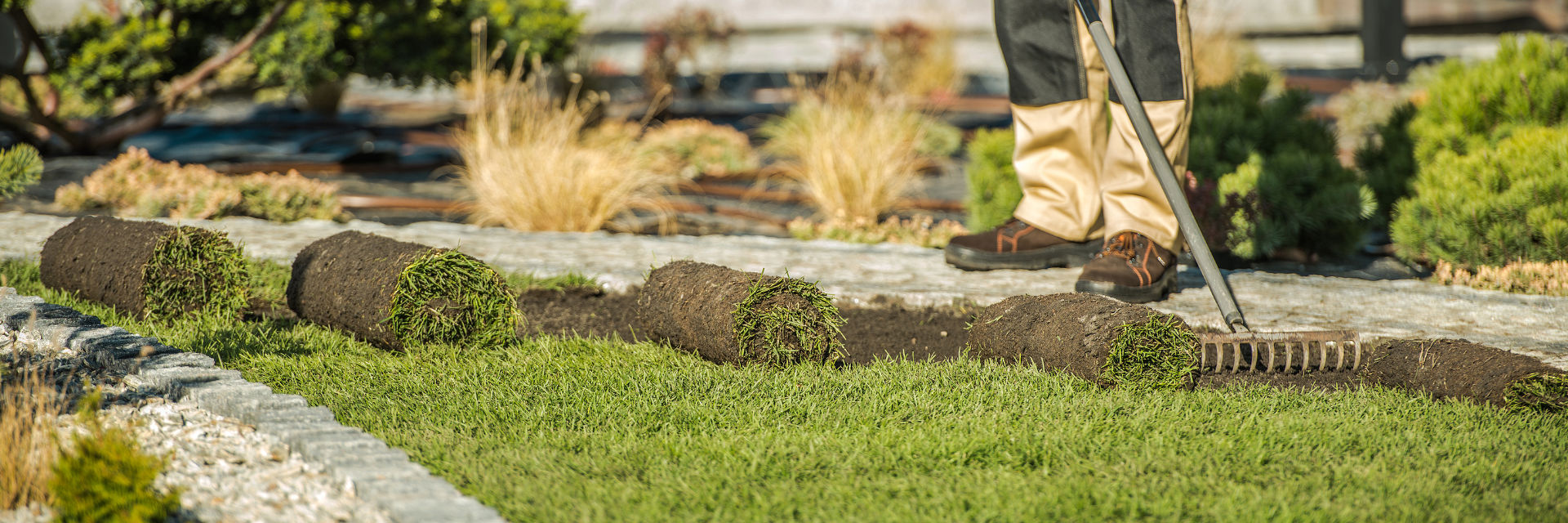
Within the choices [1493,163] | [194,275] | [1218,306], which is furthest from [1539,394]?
[194,275]

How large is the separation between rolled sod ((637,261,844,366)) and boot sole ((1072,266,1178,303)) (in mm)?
867

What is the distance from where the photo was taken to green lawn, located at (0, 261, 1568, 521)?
6.72 feet

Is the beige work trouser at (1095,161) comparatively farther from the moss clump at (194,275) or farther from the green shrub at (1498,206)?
the moss clump at (194,275)

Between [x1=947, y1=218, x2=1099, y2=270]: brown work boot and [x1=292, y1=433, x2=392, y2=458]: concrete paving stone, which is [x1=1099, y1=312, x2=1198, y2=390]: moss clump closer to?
[x1=947, y1=218, x2=1099, y2=270]: brown work boot

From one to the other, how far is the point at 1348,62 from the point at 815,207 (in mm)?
11401

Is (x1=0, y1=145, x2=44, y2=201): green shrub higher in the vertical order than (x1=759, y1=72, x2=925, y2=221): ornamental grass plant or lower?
higher

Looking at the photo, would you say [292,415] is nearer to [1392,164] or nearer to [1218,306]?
[1218,306]

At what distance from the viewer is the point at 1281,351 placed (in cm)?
304

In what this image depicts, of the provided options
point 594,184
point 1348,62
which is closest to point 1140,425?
point 594,184

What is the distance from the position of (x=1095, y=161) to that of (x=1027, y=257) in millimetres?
429

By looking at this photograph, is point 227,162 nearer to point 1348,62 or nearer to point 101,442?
point 101,442

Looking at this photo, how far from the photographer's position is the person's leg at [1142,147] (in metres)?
3.53

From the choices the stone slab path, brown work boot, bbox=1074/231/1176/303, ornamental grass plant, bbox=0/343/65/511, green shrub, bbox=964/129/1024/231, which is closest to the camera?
ornamental grass plant, bbox=0/343/65/511

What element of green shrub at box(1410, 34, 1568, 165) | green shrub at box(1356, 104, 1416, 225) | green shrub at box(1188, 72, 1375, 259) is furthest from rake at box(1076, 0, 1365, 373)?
green shrub at box(1356, 104, 1416, 225)
